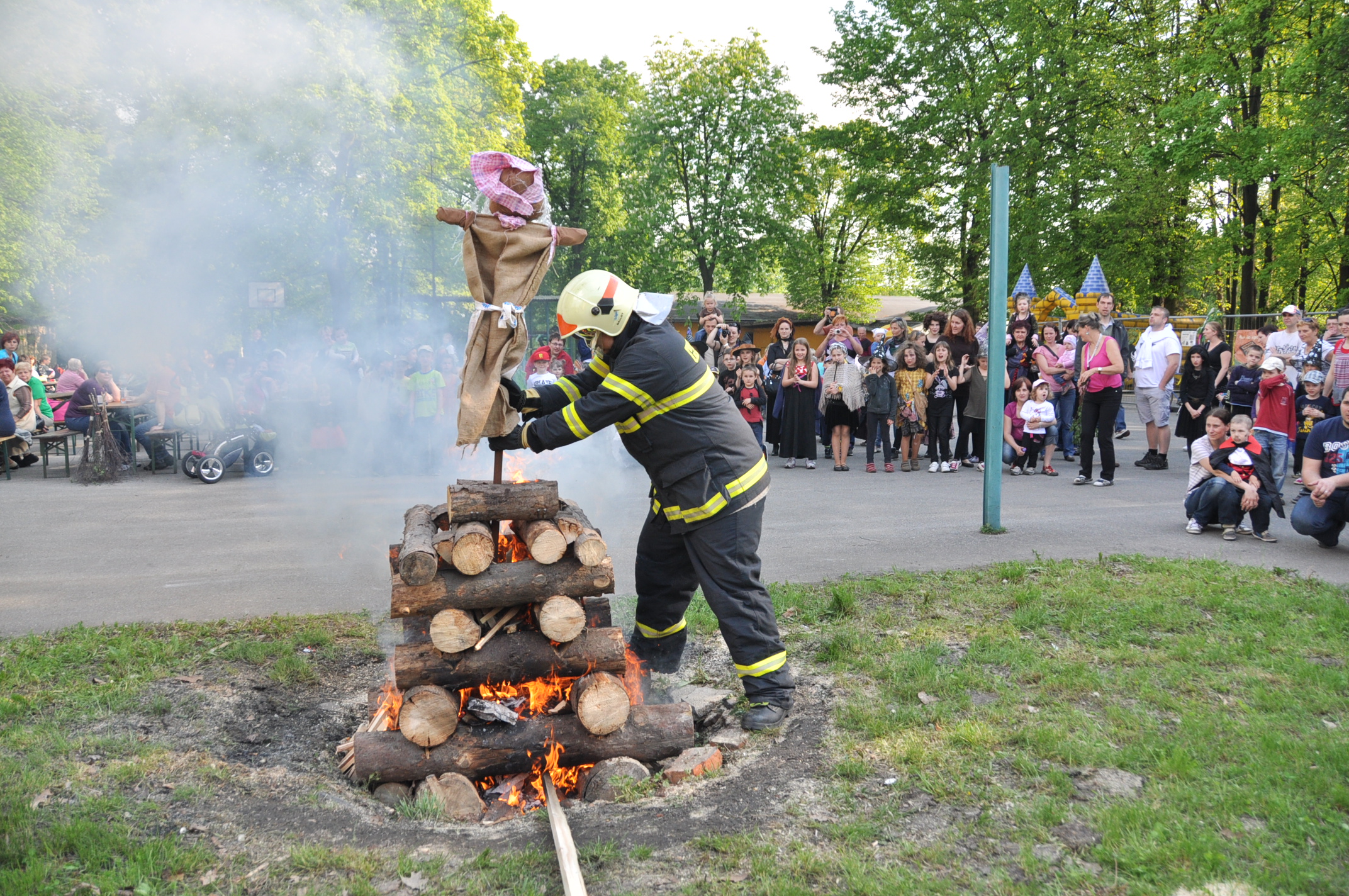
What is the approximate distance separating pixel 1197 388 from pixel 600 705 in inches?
413

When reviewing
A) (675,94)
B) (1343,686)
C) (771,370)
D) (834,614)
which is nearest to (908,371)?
(771,370)

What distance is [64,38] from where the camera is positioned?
7.12 metres

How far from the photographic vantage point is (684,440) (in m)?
4.31

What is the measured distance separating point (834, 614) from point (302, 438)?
360 inches

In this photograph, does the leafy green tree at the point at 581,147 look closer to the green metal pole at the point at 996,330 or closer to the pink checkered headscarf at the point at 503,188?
the green metal pole at the point at 996,330

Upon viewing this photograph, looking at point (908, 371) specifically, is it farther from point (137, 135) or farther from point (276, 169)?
point (137, 135)

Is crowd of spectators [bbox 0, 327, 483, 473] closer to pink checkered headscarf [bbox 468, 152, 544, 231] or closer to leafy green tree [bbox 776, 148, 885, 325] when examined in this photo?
pink checkered headscarf [bbox 468, 152, 544, 231]

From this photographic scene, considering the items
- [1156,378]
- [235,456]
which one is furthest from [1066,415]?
[235,456]

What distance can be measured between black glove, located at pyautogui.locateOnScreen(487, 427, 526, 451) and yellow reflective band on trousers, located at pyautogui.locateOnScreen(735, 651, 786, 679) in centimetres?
145

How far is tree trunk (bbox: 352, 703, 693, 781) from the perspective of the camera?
12.5 feet

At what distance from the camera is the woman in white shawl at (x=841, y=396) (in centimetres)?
1205

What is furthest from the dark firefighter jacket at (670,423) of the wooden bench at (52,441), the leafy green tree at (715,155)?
the leafy green tree at (715,155)

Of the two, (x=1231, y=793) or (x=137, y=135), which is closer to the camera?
(x=1231, y=793)

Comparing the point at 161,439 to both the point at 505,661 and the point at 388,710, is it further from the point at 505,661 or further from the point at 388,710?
the point at 505,661
